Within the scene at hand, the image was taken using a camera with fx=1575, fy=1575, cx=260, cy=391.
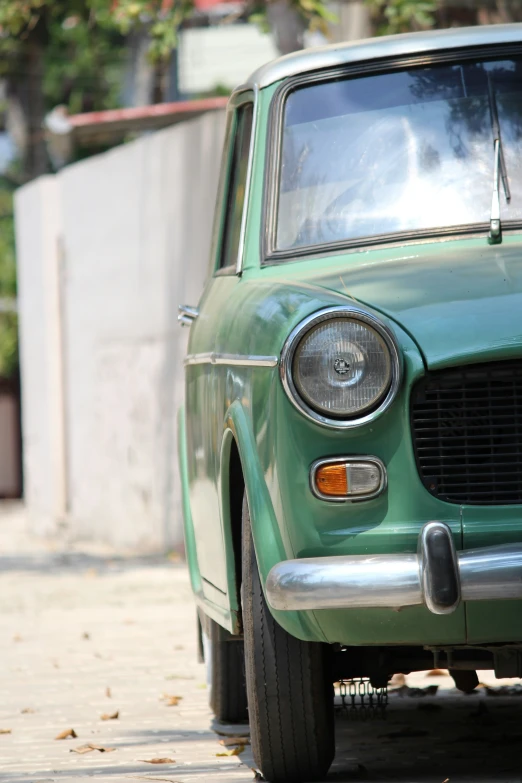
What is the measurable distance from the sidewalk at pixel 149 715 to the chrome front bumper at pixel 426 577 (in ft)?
3.22

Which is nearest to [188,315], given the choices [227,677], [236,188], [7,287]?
[236,188]

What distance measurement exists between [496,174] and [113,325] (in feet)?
32.4

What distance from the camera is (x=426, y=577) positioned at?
3.67 m

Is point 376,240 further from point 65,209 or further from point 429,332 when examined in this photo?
point 65,209

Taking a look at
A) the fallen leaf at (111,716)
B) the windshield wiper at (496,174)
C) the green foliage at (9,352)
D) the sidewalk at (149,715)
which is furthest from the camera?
the green foliage at (9,352)

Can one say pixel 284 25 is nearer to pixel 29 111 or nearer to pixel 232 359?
pixel 232 359

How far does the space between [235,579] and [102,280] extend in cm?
1011

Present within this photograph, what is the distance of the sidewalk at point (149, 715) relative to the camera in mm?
4871

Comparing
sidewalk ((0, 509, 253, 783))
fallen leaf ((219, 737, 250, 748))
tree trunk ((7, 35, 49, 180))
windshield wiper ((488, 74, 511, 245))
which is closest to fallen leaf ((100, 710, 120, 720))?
sidewalk ((0, 509, 253, 783))

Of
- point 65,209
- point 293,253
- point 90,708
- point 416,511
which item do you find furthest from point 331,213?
point 65,209

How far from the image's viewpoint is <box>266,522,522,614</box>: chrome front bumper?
12.0 feet

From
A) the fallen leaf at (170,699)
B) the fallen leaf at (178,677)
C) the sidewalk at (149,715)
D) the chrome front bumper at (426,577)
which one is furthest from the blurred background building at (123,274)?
the chrome front bumper at (426,577)

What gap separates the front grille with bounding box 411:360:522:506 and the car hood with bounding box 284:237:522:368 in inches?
2.2

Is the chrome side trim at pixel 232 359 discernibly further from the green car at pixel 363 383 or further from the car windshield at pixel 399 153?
the car windshield at pixel 399 153
